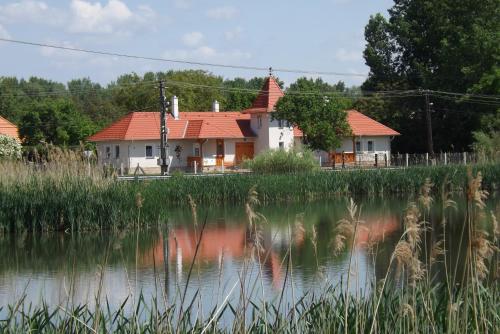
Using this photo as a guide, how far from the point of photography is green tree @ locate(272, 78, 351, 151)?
48.5 m

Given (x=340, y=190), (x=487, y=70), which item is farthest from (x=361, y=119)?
(x=340, y=190)

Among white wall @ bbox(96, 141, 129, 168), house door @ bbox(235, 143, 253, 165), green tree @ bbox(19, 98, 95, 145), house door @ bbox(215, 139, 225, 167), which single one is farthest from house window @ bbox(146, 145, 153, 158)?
house door @ bbox(235, 143, 253, 165)

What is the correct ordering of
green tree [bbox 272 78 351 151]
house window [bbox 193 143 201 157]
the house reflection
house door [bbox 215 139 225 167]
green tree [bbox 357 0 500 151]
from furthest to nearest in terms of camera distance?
house window [bbox 193 143 201 157], house door [bbox 215 139 225 167], green tree [bbox 357 0 500 151], green tree [bbox 272 78 351 151], the house reflection

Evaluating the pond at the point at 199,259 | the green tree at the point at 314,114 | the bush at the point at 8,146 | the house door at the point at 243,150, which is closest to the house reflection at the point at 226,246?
the pond at the point at 199,259

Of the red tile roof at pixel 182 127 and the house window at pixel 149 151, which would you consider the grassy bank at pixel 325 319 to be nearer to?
the red tile roof at pixel 182 127

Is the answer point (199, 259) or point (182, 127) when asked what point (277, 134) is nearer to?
point (182, 127)

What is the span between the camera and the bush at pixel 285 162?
3744 cm

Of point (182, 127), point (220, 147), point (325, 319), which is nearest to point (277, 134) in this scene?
point (220, 147)

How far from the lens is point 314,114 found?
48.9 meters

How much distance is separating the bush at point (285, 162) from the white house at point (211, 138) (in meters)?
13.3

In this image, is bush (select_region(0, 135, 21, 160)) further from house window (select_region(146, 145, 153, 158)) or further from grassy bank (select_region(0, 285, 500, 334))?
grassy bank (select_region(0, 285, 500, 334))

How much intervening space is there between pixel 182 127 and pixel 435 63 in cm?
1753

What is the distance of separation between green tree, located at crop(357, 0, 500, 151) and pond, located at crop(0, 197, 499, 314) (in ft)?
86.9

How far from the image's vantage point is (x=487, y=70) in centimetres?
5122
